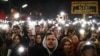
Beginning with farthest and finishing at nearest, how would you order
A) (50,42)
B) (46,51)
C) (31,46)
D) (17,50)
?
(31,46), (17,50), (46,51), (50,42)

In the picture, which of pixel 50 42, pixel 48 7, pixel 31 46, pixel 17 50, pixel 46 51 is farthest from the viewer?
pixel 48 7

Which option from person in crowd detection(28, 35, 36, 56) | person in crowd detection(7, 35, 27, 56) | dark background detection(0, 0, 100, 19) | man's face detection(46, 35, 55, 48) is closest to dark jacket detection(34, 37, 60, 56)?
man's face detection(46, 35, 55, 48)

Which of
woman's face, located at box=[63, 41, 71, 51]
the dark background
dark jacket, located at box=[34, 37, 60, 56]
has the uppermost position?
the dark background

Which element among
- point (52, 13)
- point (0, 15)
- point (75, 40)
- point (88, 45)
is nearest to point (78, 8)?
point (75, 40)

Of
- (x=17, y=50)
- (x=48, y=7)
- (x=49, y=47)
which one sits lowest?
(x=17, y=50)

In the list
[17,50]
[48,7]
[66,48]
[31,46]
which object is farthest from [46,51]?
[48,7]

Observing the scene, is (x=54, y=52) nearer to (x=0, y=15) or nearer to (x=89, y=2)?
(x=89, y=2)

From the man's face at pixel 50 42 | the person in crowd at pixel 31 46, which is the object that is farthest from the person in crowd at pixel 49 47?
the person in crowd at pixel 31 46

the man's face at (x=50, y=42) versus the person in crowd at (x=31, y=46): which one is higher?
the man's face at (x=50, y=42)

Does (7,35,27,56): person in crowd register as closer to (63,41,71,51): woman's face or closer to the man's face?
the man's face

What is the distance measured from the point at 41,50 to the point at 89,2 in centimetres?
379

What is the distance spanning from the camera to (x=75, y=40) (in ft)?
Answer: 38.4

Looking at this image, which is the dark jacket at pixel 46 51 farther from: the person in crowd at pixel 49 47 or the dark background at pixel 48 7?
the dark background at pixel 48 7

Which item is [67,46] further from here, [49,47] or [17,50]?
[17,50]
